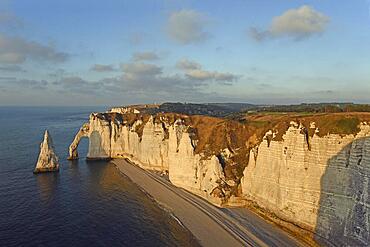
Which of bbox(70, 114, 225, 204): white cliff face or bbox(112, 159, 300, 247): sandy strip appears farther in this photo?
bbox(70, 114, 225, 204): white cliff face

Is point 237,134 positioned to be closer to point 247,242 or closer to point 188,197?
point 188,197

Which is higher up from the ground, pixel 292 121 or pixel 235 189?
pixel 292 121

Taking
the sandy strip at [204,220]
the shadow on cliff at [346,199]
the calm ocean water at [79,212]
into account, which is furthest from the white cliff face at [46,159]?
the shadow on cliff at [346,199]

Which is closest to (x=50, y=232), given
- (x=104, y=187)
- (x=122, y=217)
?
(x=122, y=217)

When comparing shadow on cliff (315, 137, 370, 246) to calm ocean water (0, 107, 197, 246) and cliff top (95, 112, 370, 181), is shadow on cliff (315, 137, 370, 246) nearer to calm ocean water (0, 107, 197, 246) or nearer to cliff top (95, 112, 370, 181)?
cliff top (95, 112, 370, 181)

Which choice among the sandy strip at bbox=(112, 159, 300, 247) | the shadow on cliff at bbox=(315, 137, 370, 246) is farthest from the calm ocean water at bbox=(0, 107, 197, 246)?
the shadow on cliff at bbox=(315, 137, 370, 246)

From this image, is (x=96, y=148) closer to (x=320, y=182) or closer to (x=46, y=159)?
(x=46, y=159)
